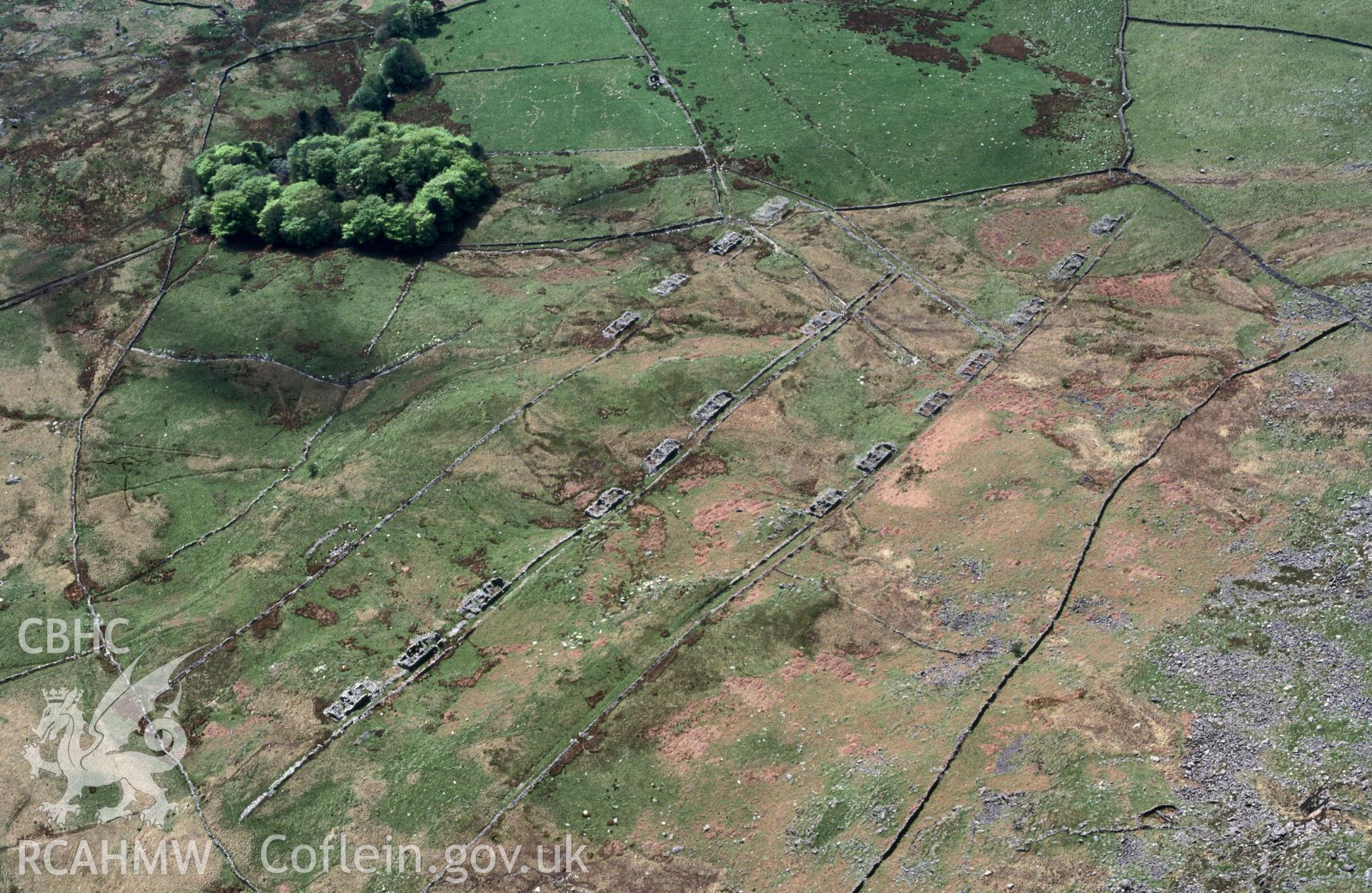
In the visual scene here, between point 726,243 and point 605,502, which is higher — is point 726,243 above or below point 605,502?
above

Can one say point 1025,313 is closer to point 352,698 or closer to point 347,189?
point 352,698

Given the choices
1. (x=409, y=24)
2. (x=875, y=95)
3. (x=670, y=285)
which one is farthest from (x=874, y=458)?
(x=409, y=24)

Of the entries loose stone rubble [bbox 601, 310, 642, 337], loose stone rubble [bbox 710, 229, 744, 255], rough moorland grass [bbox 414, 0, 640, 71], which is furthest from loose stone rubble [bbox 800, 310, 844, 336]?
rough moorland grass [bbox 414, 0, 640, 71]

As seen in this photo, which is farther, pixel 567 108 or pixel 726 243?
pixel 567 108

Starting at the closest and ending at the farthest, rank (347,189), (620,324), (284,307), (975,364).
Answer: (975,364) → (620,324) → (284,307) → (347,189)

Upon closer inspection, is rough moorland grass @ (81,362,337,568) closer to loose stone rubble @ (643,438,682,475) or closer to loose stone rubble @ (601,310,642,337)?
loose stone rubble @ (601,310,642,337)

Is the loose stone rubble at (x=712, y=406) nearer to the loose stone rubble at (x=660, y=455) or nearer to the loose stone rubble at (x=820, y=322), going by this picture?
the loose stone rubble at (x=660, y=455)

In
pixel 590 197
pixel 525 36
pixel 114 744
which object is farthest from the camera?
pixel 525 36
